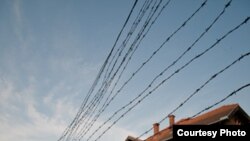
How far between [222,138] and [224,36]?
6.87 ft

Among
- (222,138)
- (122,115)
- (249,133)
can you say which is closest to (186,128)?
(222,138)

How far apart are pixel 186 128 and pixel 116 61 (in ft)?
8.52

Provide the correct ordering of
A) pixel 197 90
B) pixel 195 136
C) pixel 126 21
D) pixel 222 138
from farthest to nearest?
pixel 126 21 → pixel 195 136 → pixel 222 138 → pixel 197 90

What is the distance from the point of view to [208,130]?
15.8ft

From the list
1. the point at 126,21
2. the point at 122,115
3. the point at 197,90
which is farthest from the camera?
the point at 122,115

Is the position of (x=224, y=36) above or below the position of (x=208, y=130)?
above

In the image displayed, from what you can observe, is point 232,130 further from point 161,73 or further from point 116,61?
point 116,61

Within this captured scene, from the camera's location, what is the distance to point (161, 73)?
5.14 metres

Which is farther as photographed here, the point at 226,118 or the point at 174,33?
the point at 226,118

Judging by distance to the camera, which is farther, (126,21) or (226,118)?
(226,118)

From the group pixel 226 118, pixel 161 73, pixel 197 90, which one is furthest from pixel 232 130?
pixel 226 118

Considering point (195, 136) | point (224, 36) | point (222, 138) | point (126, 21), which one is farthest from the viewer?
point (126, 21)

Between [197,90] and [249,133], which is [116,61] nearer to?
[197,90]

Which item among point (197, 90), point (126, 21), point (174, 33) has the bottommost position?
point (197, 90)
